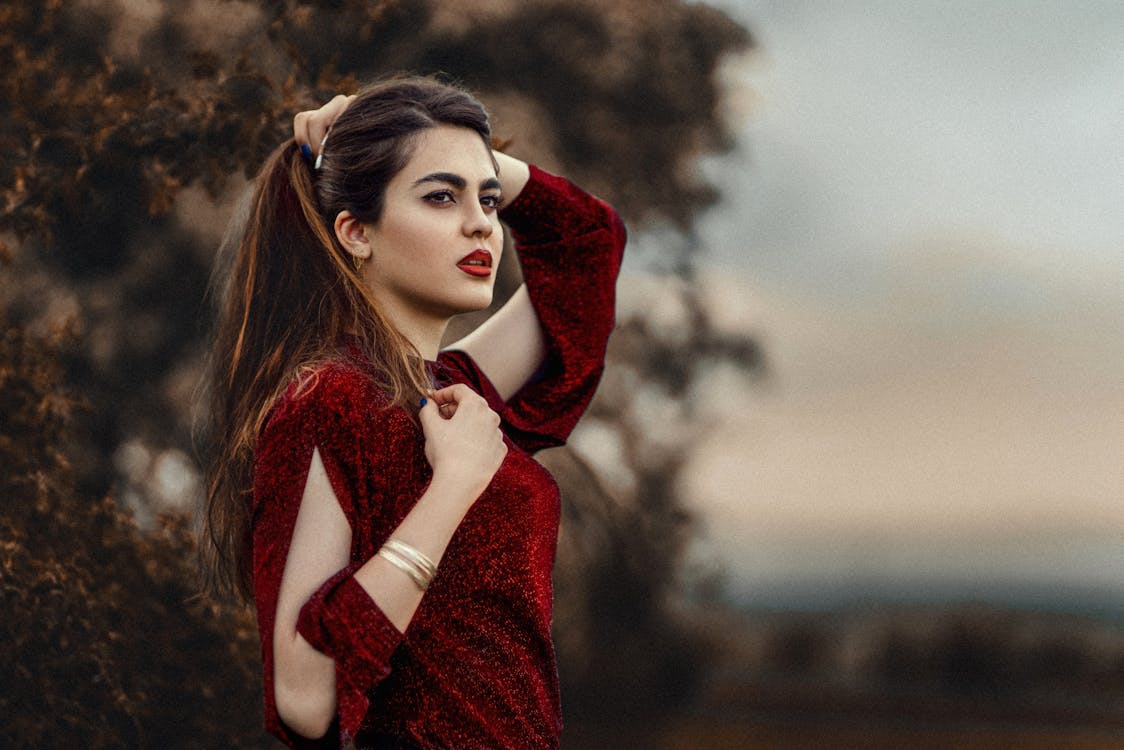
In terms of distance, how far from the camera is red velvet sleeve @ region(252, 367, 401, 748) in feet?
4.52

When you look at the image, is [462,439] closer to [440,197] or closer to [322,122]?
[440,197]

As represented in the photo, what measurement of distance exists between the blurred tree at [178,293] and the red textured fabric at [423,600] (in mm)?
1595

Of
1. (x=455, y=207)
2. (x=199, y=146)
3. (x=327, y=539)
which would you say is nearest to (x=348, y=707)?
(x=327, y=539)

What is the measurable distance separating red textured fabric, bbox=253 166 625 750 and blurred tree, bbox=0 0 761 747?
5.23 ft

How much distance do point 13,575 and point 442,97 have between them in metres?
1.97

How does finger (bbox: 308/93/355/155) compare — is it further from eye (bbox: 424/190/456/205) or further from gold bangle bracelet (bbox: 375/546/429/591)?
gold bangle bracelet (bbox: 375/546/429/591)

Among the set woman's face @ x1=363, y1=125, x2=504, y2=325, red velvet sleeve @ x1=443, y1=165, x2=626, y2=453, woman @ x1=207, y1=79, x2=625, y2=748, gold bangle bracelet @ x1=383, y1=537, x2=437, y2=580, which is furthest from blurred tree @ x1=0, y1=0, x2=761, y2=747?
gold bangle bracelet @ x1=383, y1=537, x2=437, y2=580

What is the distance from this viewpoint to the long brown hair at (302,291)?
1.62m

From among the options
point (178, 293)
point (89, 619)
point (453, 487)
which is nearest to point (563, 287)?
point (453, 487)

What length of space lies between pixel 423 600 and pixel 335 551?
0.15 meters

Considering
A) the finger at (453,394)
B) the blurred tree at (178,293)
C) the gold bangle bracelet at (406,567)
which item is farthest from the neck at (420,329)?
the blurred tree at (178,293)

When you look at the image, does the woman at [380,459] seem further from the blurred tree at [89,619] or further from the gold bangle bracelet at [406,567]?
the blurred tree at [89,619]

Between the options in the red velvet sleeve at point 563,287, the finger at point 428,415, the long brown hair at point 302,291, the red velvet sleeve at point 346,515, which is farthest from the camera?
the red velvet sleeve at point 563,287

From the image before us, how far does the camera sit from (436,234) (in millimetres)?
1605
